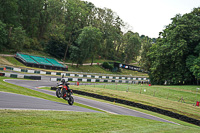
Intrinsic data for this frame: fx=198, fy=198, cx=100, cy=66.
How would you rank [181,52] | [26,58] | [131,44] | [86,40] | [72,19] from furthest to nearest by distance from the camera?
[131,44] → [72,19] → [86,40] → [26,58] → [181,52]

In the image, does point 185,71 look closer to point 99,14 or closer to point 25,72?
point 25,72

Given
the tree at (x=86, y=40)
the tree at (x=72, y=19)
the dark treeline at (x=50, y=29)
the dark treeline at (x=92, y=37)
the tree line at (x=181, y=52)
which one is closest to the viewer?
the tree line at (x=181, y=52)

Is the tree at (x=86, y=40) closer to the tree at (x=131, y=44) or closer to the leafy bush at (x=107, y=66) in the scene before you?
the leafy bush at (x=107, y=66)

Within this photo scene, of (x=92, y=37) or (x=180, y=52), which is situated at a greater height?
(x=92, y=37)

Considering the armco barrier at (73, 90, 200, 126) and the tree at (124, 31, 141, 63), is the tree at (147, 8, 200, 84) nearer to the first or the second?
the armco barrier at (73, 90, 200, 126)

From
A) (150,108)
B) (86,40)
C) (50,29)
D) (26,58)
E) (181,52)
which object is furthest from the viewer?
(50,29)

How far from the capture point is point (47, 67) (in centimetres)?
6012

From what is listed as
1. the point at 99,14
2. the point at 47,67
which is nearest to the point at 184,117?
the point at 47,67

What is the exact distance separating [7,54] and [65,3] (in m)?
36.0

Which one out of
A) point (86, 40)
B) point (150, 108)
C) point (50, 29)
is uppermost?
point (50, 29)

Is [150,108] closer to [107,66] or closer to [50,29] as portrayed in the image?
[107,66]

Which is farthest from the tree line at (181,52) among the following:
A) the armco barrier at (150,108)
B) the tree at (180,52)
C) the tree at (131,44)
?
the tree at (131,44)

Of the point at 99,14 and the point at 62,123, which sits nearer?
the point at 62,123

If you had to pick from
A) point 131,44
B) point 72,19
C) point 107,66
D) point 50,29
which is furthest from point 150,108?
point 131,44
